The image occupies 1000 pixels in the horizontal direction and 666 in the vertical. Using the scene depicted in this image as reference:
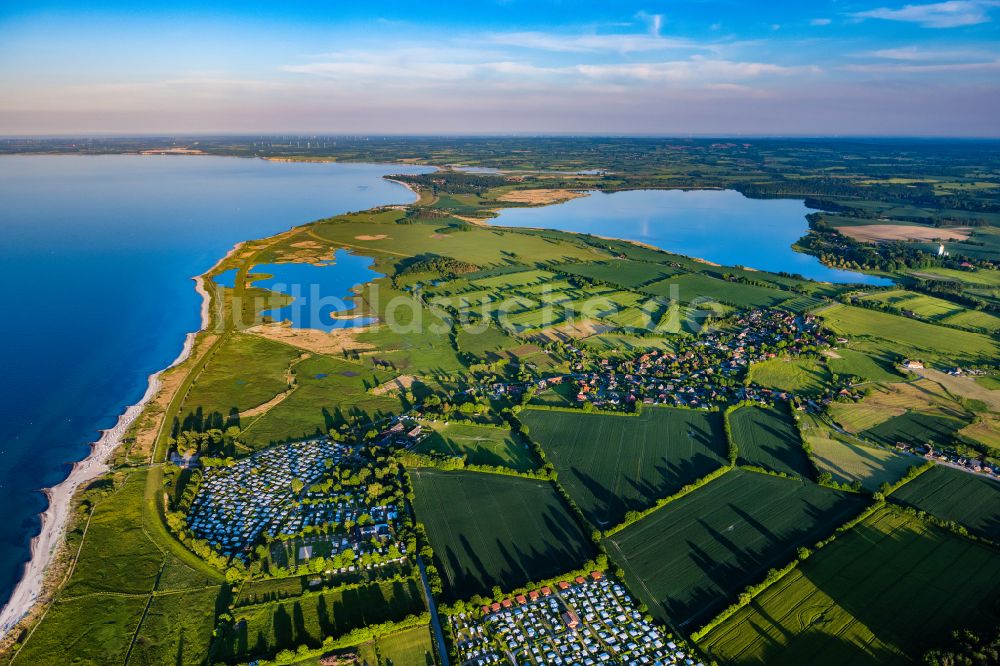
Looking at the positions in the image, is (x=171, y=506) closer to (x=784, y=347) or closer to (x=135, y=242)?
(x=784, y=347)

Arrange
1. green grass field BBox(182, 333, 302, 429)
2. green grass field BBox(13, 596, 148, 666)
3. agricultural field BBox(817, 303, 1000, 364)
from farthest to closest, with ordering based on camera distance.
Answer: agricultural field BBox(817, 303, 1000, 364)
green grass field BBox(182, 333, 302, 429)
green grass field BBox(13, 596, 148, 666)

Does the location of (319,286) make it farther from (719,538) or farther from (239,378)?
(719,538)

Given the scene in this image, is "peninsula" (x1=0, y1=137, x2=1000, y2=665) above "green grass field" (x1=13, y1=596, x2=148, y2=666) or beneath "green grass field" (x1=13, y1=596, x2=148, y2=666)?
above

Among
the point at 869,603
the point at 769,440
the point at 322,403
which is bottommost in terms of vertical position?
the point at 869,603

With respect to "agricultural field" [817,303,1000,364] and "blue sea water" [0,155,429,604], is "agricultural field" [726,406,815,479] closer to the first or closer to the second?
"agricultural field" [817,303,1000,364]

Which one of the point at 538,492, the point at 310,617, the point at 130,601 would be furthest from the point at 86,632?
the point at 538,492

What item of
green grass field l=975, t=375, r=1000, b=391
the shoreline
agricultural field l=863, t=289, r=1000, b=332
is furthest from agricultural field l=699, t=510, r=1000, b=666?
agricultural field l=863, t=289, r=1000, b=332
